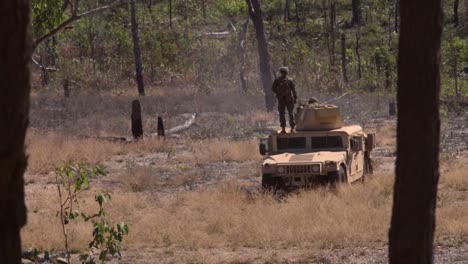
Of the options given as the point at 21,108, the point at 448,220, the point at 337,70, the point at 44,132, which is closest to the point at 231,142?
the point at 44,132

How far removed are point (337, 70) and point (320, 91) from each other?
273 centimetres

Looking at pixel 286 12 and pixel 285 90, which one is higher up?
pixel 286 12

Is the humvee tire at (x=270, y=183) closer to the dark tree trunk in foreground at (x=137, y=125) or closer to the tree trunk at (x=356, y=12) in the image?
the dark tree trunk in foreground at (x=137, y=125)

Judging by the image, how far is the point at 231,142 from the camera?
25.1 metres

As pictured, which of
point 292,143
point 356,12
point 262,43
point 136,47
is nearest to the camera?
point 292,143

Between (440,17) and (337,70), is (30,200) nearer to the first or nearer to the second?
(440,17)

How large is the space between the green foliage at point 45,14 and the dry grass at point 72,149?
345 inches

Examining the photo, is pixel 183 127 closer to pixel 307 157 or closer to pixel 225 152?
pixel 225 152

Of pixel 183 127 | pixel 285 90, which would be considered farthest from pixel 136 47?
pixel 285 90

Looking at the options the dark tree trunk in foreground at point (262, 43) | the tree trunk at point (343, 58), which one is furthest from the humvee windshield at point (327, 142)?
the tree trunk at point (343, 58)

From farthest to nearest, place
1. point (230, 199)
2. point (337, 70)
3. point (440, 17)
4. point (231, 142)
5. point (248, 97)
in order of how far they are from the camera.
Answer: point (337, 70) < point (248, 97) < point (231, 142) < point (230, 199) < point (440, 17)

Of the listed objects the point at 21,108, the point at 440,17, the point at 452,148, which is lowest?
the point at 452,148

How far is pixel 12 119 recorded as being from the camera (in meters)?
4.46

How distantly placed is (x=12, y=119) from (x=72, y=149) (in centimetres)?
1834
